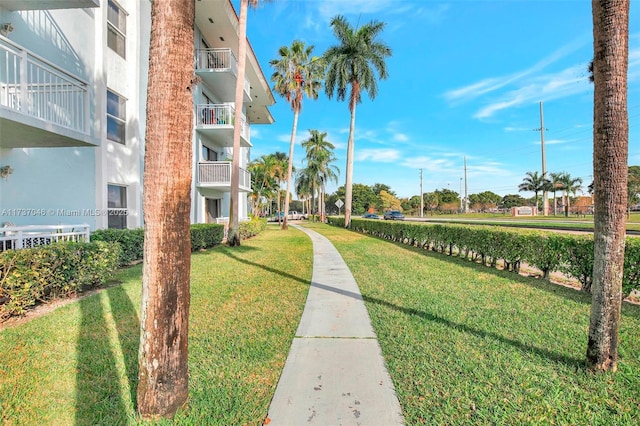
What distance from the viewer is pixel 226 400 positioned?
2.63 meters

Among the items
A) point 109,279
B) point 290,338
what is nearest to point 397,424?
point 290,338

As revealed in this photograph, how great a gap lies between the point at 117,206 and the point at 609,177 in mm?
12149

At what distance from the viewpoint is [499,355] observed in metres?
3.41

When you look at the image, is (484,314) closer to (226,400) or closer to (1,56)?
(226,400)

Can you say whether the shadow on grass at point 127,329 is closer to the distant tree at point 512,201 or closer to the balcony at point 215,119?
the balcony at point 215,119

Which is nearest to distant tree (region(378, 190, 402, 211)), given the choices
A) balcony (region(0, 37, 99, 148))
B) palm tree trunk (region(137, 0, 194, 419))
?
balcony (region(0, 37, 99, 148))

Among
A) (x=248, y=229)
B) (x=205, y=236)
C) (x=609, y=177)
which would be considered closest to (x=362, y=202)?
(x=248, y=229)

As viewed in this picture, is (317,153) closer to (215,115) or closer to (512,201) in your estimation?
(215,115)

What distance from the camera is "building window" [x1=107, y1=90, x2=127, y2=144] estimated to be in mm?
9984

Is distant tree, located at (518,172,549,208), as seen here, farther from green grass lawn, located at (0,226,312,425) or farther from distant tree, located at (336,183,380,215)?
green grass lawn, located at (0,226,312,425)

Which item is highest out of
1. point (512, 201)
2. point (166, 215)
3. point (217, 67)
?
point (217, 67)

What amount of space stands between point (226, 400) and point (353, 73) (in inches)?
1038

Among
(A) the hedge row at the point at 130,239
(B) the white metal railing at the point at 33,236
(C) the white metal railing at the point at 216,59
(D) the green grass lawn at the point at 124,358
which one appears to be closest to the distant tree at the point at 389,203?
(C) the white metal railing at the point at 216,59

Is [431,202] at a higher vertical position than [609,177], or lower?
higher
